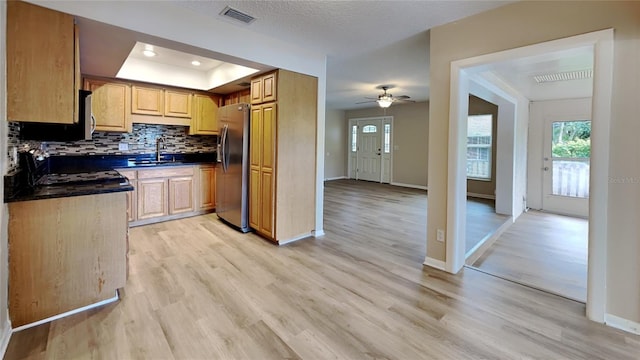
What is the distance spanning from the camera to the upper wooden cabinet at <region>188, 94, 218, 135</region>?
4859mm

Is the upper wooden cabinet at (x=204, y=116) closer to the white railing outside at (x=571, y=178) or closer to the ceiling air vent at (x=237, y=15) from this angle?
the ceiling air vent at (x=237, y=15)

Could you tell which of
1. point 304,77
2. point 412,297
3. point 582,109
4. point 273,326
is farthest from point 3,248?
point 582,109

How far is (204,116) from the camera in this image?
4957 millimetres

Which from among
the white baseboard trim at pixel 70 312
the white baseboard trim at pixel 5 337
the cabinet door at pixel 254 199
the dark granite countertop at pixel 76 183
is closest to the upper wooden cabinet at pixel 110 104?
the dark granite countertop at pixel 76 183

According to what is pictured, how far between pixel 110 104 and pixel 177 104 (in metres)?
0.87

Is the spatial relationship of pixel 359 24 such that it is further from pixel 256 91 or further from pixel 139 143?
pixel 139 143

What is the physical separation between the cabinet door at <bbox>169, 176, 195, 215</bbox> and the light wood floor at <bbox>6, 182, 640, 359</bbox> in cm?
121

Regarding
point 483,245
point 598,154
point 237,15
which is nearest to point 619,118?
point 598,154

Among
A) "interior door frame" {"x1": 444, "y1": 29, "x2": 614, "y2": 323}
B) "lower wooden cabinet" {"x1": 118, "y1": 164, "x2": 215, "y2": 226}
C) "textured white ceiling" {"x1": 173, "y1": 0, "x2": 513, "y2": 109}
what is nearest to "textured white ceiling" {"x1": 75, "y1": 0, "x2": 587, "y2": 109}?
"textured white ceiling" {"x1": 173, "y1": 0, "x2": 513, "y2": 109}

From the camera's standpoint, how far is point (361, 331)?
1.96 metres

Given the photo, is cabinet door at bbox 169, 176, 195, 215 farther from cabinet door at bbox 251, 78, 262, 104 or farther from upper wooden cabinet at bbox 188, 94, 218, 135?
cabinet door at bbox 251, 78, 262, 104

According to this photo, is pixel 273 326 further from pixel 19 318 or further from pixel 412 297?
pixel 19 318

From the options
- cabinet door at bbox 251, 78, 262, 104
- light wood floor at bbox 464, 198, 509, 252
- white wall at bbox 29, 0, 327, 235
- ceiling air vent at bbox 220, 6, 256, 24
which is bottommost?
light wood floor at bbox 464, 198, 509, 252

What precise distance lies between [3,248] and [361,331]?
87.9 inches
